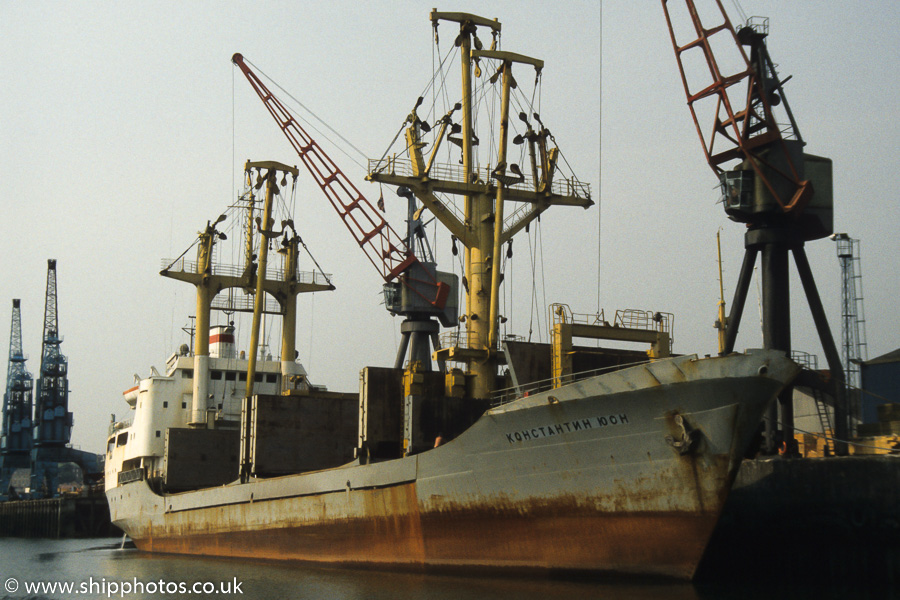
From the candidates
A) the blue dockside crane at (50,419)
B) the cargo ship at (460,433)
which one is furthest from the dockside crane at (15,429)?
the cargo ship at (460,433)

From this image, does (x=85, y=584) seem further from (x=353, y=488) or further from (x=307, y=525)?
(x=353, y=488)

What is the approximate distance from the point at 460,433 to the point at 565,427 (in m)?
4.86

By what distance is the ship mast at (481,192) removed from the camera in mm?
24031

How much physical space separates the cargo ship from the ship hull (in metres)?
0.04

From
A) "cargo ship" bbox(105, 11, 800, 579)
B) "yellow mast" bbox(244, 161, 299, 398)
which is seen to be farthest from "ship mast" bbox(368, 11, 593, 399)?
"yellow mast" bbox(244, 161, 299, 398)

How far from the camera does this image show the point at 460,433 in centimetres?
2198

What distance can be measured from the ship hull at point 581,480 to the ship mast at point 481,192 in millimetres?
4546

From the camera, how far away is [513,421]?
18.3m

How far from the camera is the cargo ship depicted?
54.4ft

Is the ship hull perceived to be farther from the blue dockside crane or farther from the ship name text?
the blue dockside crane

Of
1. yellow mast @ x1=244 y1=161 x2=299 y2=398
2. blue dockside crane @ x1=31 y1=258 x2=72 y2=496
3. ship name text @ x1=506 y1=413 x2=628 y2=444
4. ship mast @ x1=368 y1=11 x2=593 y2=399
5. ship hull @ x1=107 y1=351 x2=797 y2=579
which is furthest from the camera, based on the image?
blue dockside crane @ x1=31 y1=258 x2=72 y2=496

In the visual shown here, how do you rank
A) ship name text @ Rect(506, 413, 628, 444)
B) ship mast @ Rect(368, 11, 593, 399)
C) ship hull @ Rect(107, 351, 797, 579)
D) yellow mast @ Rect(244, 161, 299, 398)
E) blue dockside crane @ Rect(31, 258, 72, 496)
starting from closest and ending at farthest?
ship hull @ Rect(107, 351, 797, 579) < ship name text @ Rect(506, 413, 628, 444) < ship mast @ Rect(368, 11, 593, 399) < yellow mast @ Rect(244, 161, 299, 398) < blue dockside crane @ Rect(31, 258, 72, 496)

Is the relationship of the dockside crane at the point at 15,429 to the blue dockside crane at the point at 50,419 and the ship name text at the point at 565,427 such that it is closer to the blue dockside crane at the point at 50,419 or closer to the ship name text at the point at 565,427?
the blue dockside crane at the point at 50,419

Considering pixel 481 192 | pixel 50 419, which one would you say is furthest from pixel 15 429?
pixel 481 192
